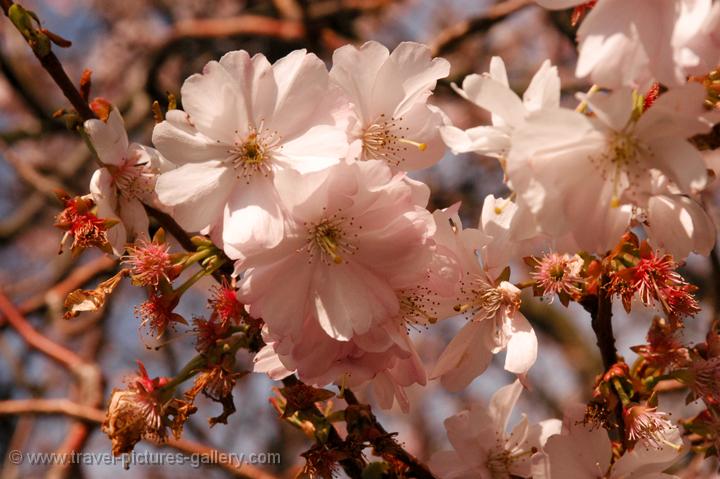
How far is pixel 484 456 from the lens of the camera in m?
1.42

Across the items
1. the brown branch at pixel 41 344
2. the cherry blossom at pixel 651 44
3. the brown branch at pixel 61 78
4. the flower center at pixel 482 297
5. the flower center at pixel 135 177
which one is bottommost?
the brown branch at pixel 41 344

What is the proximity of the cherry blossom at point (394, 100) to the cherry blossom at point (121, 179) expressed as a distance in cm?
30

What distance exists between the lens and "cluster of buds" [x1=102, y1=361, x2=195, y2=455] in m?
1.14

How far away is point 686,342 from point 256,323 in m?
0.74

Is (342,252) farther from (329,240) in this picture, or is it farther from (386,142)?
(386,142)

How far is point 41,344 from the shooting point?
7.61ft

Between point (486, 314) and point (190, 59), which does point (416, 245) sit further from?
point (190, 59)

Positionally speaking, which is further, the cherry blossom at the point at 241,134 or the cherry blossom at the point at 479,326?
the cherry blossom at the point at 479,326

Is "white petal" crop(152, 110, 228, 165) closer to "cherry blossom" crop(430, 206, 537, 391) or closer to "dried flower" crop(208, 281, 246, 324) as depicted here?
"dried flower" crop(208, 281, 246, 324)

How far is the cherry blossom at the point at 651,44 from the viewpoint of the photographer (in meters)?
0.92

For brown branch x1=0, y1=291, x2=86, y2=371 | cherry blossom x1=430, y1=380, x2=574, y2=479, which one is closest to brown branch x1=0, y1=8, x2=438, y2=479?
brown branch x1=0, y1=291, x2=86, y2=371

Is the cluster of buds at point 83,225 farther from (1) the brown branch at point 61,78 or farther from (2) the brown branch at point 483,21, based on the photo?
(2) the brown branch at point 483,21

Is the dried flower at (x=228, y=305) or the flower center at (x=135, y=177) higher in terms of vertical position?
the flower center at (x=135, y=177)

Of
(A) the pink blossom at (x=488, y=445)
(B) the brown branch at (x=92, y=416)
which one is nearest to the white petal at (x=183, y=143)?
(B) the brown branch at (x=92, y=416)
